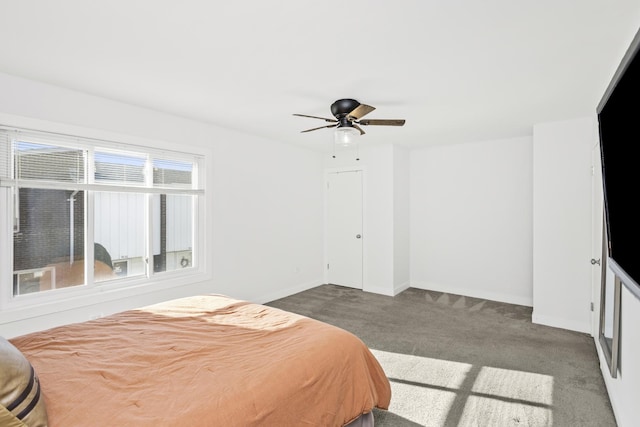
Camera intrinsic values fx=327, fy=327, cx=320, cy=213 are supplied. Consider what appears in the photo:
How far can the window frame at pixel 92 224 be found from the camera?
268cm

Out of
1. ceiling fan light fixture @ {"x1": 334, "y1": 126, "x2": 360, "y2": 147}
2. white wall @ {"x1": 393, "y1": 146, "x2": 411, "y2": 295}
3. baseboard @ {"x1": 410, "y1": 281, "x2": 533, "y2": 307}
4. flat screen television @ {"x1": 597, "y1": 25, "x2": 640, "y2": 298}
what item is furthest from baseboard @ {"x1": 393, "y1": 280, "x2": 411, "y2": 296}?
flat screen television @ {"x1": 597, "y1": 25, "x2": 640, "y2": 298}

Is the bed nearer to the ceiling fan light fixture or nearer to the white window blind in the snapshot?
the white window blind

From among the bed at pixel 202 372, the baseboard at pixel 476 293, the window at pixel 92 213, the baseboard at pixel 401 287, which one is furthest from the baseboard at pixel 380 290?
the bed at pixel 202 372

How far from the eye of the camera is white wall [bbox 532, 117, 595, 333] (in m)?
3.73

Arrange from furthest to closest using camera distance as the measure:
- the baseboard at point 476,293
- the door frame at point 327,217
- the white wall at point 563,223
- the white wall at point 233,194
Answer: the door frame at point 327,217 → the baseboard at point 476,293 → the white wall at point 563,223 → the white wall at point 233,194

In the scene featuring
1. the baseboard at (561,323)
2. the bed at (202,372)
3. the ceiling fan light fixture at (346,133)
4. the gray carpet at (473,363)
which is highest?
the ceiling fan light fixture at (346,133)

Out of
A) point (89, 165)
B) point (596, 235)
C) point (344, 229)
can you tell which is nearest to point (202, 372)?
point (89, 165)

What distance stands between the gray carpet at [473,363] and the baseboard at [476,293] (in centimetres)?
17

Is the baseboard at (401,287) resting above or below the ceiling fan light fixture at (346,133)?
below

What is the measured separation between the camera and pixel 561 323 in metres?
3.88

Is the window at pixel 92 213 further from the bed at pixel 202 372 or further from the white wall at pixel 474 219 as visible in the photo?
the white wall at pixel 474 219

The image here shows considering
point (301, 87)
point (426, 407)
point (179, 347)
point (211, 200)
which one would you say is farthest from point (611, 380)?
point (211, 200)

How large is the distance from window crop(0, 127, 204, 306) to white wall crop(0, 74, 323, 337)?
174 millimetres

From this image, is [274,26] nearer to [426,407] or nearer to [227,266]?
[426,407]
